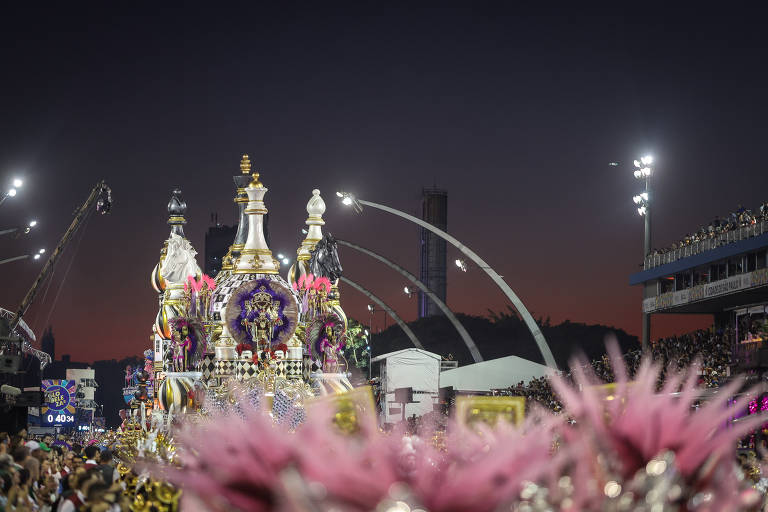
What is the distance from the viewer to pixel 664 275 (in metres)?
60.0

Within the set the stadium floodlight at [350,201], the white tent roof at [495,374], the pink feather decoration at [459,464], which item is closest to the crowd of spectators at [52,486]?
the pink feather decoration at [459,464]

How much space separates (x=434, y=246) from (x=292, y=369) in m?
87.5

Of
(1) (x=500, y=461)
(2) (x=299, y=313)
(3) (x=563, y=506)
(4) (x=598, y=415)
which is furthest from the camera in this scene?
(2) (x=299, y=313)

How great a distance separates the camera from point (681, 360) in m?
43.5

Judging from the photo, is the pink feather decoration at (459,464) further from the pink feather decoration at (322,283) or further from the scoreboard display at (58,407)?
the scoreboard display at (58,407)

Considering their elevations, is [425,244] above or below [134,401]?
above

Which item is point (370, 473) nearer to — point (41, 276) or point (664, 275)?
point (41, 276)

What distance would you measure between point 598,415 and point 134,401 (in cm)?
2587

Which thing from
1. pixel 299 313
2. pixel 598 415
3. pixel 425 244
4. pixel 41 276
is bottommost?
pixel 598 415

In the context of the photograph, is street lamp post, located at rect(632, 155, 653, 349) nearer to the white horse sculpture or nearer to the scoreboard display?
the white horse sculpture

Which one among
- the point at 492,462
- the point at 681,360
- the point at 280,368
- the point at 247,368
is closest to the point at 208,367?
the point at 247,368

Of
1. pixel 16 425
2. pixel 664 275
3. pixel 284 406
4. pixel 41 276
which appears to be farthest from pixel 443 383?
pixel 284 406

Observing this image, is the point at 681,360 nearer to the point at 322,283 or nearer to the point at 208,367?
the point at 322,283

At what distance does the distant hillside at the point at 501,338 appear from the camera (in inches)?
5241
